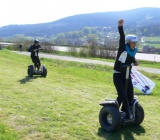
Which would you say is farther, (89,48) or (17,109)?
(89,48)

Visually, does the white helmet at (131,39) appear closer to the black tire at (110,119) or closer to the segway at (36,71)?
the black tire at (110,119)

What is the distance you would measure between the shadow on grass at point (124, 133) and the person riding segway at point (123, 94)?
4.6 inches

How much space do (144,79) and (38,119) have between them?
8.37 meters

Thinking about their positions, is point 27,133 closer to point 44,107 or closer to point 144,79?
point 44,107

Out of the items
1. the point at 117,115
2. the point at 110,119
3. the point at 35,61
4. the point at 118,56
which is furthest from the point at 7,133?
the point at 35,61

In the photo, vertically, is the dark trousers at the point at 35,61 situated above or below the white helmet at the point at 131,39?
below

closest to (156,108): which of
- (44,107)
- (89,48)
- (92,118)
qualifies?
(92,118)

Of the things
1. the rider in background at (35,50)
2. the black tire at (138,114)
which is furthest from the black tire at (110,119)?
the rider in background at (35,50)

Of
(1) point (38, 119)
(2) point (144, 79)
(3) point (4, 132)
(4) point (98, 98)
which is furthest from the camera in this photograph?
(2) point (144, 79)

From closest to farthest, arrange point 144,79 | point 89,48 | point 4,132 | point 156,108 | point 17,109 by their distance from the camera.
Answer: point 4,132, point 17,109, point 156,108, point 144,79, point 89,48

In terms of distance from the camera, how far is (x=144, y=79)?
1511 cm

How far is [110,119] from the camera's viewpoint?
7.35m

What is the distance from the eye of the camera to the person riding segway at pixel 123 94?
23.3 ft

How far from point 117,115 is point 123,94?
0.57m
